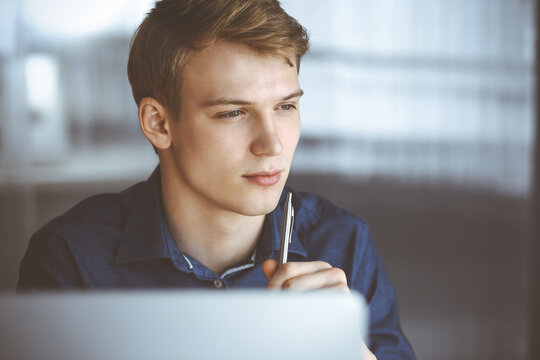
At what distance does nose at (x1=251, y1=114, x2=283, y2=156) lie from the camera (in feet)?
3.85

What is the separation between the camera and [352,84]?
10.5 feet

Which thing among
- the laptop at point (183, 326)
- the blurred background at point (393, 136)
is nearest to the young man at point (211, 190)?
the laptop at point (183, 326)

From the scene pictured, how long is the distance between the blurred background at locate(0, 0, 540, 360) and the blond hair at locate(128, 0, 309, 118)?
1765 mm

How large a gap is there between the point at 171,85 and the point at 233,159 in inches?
10.0

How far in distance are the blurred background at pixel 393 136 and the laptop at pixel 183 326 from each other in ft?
8.94

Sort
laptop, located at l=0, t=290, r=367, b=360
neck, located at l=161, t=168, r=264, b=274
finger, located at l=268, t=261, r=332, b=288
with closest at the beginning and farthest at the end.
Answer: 1. laptop, located at l=0, t=290, r=367, b=360
2. finger, located at l=268, t=261, r=332, b=288
3. neck, located at l=161, t=168, r=264, b=274

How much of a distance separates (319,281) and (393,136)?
255cm

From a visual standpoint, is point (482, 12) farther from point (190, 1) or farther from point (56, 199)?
point (56, 199)

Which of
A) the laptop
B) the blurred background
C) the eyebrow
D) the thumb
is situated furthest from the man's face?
the blurred background

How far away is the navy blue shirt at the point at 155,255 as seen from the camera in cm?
127

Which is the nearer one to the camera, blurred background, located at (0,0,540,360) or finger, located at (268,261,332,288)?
finger, located at (268,261,332,288)

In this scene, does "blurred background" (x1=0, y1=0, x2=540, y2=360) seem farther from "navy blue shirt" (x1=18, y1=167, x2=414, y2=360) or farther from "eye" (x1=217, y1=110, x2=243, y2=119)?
"eye" (x1=217, y1=110, x2=243, y2=119)

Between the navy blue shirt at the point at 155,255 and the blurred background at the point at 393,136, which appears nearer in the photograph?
the navy blue shirt at the point at 155,255

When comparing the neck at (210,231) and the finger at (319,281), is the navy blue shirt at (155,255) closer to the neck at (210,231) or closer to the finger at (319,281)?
the neck at (210,231)
